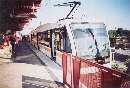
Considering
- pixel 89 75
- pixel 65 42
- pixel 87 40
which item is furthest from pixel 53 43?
pixel 89 75

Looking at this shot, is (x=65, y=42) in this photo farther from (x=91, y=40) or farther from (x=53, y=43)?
(x=53, y=43)

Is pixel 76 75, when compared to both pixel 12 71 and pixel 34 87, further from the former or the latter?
pixel 12 71

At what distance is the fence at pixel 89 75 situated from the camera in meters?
5.06

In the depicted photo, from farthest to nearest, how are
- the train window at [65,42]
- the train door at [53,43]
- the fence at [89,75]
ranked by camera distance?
the train door at [53,43], the train window at [65,42], the fence at [89,75]

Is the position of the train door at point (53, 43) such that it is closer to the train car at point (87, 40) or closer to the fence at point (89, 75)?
the train car at point (87, 40)

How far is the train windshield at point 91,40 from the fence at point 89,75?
3.00m

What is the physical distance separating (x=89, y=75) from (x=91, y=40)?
19.7 feet

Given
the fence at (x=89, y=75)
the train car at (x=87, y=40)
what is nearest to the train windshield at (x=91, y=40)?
the train car at (x=87, y=40)

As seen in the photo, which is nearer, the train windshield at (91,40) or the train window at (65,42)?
the train windshield at (91,40)

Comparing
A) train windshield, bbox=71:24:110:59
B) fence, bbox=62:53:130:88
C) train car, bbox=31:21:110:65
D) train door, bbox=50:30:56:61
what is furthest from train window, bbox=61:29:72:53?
fence, bbox=62:53:130:88

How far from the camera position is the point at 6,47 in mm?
20734

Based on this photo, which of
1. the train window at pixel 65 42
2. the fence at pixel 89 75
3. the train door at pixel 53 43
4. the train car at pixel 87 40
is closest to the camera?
the fence at pixel 89 75

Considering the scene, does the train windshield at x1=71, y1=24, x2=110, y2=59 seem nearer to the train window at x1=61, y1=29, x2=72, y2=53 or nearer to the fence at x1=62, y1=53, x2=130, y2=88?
the train window at x1=61, y1=29, x2=72, y2=53

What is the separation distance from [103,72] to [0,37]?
16.6 m
